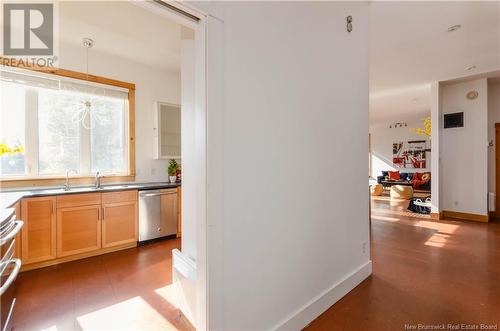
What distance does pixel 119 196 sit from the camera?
11.2 feet

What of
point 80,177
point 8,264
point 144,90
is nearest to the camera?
point 8,264

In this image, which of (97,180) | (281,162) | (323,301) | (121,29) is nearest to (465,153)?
(323,301)

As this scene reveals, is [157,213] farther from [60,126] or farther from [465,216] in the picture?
[465,216]

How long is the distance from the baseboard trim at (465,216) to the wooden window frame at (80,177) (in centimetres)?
640

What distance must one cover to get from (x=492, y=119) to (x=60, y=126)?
7869 mm

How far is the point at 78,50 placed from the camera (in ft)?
11.3

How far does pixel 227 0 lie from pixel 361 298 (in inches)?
101

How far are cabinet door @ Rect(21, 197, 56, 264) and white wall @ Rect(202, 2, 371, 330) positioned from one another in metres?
2.59

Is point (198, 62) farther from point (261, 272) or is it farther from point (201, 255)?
point (261, 272)

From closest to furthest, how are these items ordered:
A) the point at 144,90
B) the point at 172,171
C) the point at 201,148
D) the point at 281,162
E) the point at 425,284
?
the point at 201,148 → the point at 281,162 → the point at 425,284 → the point at 144,90 → the point at 172,171

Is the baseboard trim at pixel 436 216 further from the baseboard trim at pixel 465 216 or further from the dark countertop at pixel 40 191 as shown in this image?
the dark countertop at pixel 40 191

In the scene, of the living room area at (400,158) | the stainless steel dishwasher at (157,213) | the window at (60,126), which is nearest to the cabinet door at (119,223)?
the stainless steel dishwasher at (157,213)

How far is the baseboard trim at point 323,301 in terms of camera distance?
180 centimetres

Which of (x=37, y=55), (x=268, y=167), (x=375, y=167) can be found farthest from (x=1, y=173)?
(x=375, y=167)
